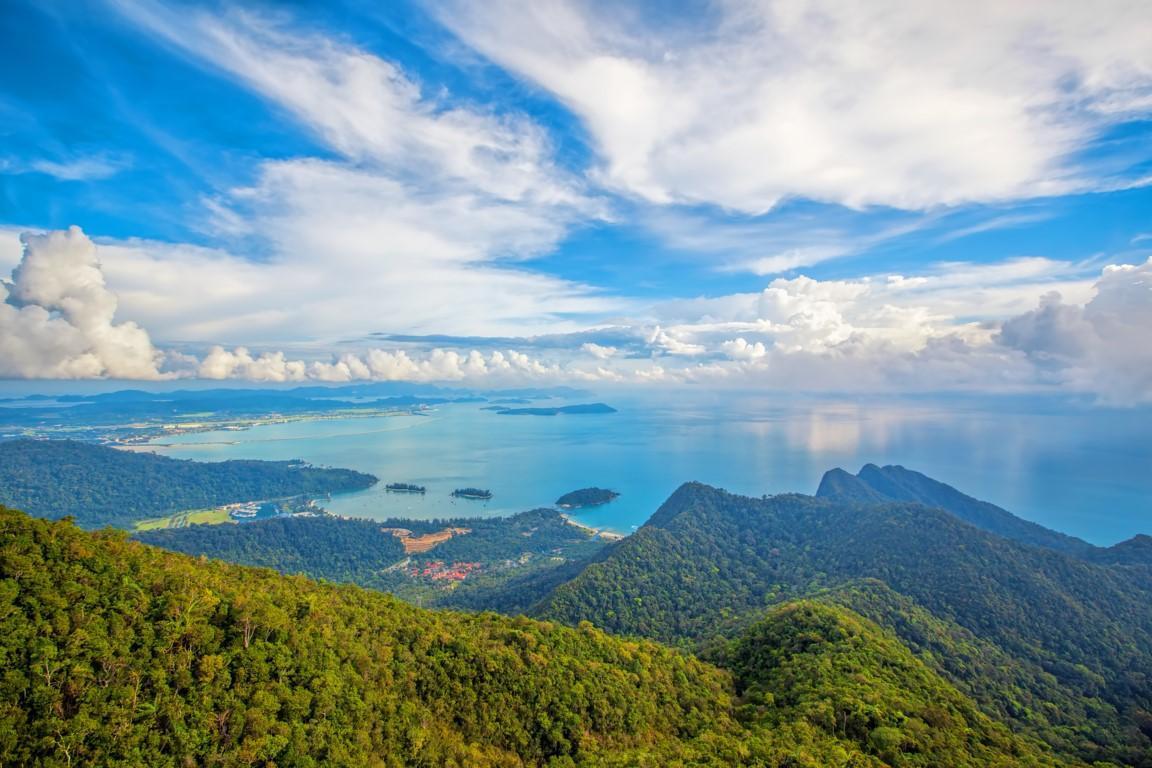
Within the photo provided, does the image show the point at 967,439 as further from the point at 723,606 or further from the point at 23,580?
the point at 23,580

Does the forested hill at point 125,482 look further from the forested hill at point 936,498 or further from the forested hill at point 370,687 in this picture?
the forested hill at point 936,498

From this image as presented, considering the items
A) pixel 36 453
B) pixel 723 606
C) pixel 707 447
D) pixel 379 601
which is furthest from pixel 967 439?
pixel 36 453

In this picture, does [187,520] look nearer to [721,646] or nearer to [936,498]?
[721,646]

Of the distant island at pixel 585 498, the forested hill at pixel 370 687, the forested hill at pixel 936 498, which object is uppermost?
the forested hill at pixel 370 687

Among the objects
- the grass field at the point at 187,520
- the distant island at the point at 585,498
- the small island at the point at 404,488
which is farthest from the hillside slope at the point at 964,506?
the grass field at the point at 187,520

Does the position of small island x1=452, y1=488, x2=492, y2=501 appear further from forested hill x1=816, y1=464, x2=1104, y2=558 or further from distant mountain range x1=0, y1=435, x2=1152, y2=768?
forested hill x1=816, y1=464, x2=1104, y2=558

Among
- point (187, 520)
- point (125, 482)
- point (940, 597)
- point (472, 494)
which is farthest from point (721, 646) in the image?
point (125, 482)
